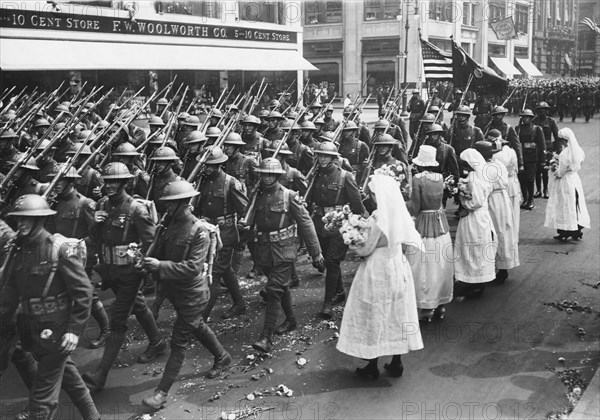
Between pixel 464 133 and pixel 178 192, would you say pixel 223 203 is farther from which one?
pixel 464 133

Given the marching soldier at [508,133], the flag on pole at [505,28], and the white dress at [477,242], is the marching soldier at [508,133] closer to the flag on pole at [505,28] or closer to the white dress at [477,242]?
the white dress at [477,242]

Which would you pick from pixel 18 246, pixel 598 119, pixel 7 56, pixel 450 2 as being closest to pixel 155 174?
pixel 18 246

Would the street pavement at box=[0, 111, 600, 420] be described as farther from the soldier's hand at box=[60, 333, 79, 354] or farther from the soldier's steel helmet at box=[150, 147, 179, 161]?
the soldier's steel helmet at box=[150, 147, 179, 161]

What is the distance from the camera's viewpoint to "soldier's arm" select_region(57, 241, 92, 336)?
16.6 feet

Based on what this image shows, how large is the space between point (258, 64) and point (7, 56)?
12.2 meters

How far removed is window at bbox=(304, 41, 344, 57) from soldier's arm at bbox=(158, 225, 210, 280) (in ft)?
135

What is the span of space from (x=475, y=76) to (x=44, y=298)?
12449 mm

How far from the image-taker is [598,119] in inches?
1372

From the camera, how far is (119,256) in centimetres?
645

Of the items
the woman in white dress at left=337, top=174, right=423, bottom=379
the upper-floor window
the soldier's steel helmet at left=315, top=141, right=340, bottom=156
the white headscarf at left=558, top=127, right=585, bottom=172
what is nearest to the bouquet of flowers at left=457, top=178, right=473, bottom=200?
the soldier's steel helmet at left=315, top=141, right=340, bottom=156

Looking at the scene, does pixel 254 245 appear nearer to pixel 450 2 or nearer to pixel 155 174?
pixel 155 174

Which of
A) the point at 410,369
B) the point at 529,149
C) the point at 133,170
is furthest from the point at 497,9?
the point at 410,369

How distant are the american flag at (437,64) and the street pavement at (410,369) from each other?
8709 millimetres

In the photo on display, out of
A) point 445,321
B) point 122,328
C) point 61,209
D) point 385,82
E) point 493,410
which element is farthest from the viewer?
point 385,82
